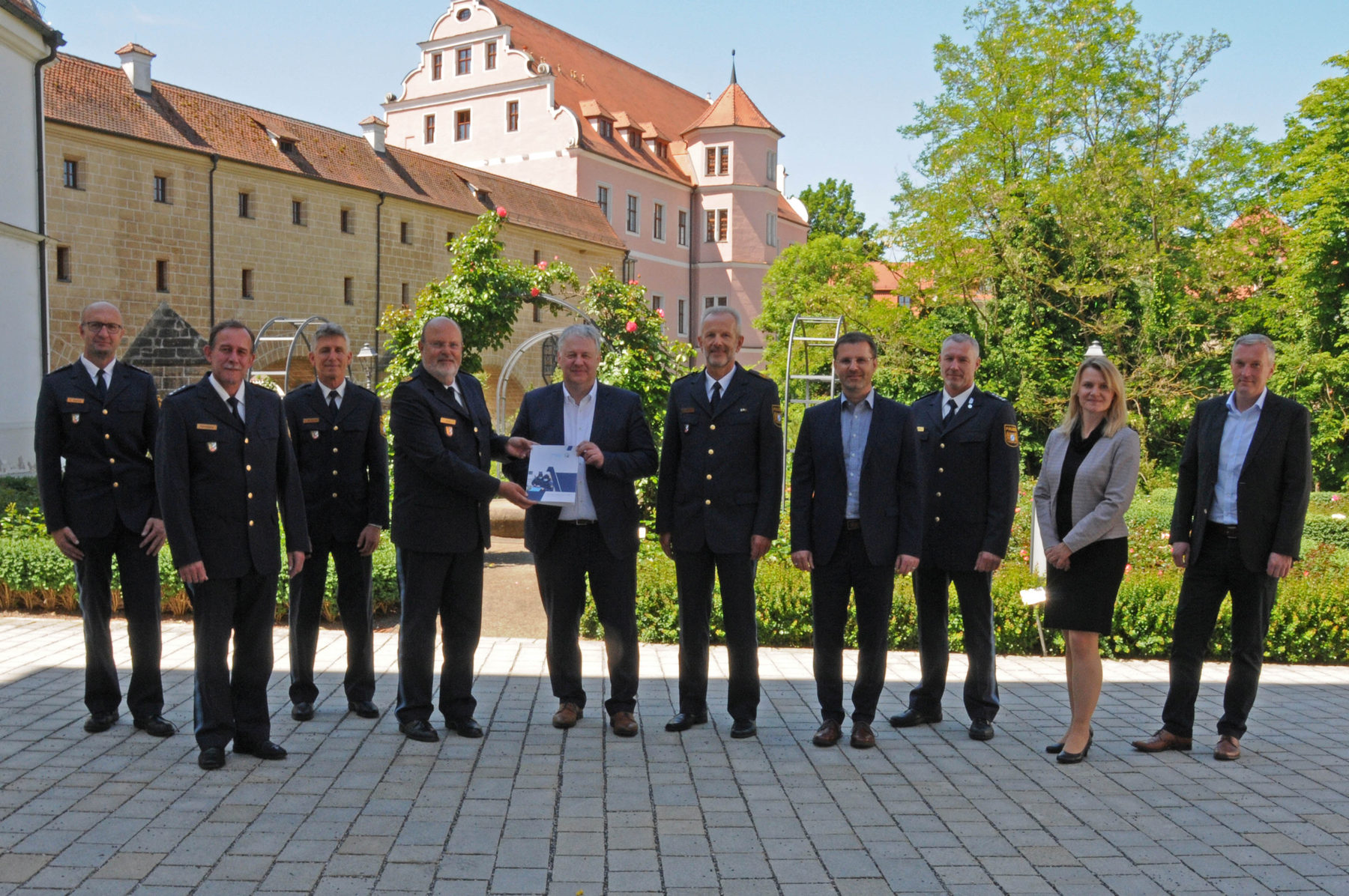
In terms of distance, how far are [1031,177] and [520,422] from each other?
2209 centimetres

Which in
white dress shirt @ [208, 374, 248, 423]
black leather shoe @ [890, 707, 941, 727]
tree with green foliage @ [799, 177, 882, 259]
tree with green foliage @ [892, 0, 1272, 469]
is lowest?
black leather shoe @ [890, 707, 941, 727]

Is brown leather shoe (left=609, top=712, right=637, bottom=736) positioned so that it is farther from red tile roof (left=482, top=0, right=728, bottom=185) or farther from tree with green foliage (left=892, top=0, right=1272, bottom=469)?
red tile roof (left=482, top=0, right=728, bottom=185)

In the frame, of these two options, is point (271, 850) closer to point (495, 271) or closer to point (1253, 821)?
point (1253, 821)

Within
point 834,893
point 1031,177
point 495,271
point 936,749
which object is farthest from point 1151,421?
point 834,893

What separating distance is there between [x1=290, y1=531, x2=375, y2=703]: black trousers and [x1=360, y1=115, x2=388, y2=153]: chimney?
30.3m

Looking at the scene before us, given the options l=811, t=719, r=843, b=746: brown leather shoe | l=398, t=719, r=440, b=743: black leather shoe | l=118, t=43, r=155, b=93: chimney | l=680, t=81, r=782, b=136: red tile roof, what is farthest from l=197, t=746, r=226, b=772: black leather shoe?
l=680, t=81, r=782, b=136: red tile roof

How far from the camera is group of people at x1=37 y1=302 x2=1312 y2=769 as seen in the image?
4984mm

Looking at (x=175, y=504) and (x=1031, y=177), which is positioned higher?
(x=1031, y=177)

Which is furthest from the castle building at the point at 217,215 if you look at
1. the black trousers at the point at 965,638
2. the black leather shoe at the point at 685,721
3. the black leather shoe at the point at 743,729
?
the black trousers at the point at 965,638

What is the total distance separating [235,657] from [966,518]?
3533mm

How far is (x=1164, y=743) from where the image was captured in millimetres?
Answer: 5184

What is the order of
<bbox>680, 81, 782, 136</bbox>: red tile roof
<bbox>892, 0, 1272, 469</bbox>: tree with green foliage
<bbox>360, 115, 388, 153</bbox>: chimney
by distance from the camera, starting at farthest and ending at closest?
<bbox>680, 81, 782, 136</bbox>: red tile roof → <bbox>360, 115, 388, 153</bbox>: chimney → <bbox>892, 0, 1272, 469</bbox>: tree with green foliage

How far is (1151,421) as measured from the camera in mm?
22578

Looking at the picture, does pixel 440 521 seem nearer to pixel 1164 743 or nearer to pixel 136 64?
pixel 1164 743
